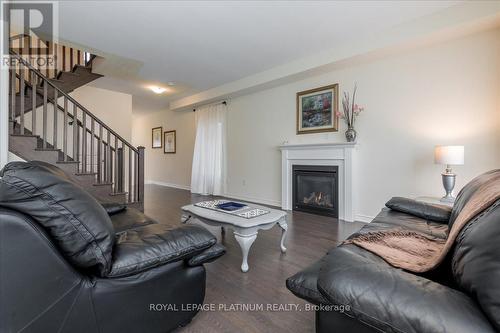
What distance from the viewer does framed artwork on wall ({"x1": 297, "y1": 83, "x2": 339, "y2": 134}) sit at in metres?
4.05

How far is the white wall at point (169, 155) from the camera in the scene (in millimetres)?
7187

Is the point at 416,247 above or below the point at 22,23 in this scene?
below

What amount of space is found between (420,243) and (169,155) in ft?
24.5

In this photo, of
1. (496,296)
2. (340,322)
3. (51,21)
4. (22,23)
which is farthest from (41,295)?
(22,23)

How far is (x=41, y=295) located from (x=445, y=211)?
266 cm

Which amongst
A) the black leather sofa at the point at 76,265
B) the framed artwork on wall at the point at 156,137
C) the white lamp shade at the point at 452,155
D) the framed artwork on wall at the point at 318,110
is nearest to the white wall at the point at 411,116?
the framed artwork on wall at the point at 318,110

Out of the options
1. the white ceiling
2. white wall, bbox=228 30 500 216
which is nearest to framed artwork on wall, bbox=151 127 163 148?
the white ceiling

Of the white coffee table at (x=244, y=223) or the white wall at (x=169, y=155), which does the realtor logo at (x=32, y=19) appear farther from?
the white wall at (x=169, y=155)

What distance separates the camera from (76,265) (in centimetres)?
102

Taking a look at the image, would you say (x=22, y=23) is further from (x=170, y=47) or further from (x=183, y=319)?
(x=183, y=319)

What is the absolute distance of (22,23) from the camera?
9.98 feet

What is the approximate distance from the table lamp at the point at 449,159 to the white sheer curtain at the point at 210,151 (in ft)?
13.8

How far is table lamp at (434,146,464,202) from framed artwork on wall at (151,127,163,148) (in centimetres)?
745

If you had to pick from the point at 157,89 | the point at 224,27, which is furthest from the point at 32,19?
the point at 157,89
